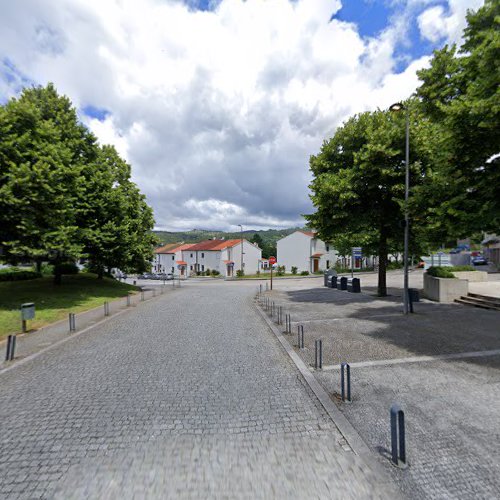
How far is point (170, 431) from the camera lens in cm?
433

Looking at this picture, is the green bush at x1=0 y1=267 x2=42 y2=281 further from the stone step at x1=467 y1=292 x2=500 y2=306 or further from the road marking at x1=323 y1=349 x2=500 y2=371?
the stone step at x1=467 y1=292 x2=500 y2=306

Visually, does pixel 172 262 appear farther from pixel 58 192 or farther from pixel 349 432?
pixel 349 432

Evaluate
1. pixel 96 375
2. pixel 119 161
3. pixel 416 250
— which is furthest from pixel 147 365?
pixel 119 161

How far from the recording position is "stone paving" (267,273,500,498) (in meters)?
3.39

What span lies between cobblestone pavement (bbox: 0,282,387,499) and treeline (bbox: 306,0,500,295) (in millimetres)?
7989

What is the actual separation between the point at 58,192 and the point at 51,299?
22.0ft

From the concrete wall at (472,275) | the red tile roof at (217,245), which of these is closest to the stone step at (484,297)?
the concrete wall at (472,275)

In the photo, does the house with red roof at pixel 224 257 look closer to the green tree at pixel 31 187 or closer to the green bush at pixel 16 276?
the green bush at pixel 16 276

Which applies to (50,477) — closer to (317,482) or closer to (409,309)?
(317,482)

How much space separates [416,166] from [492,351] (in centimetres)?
1099

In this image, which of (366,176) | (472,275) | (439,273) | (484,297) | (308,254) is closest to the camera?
(484,297)

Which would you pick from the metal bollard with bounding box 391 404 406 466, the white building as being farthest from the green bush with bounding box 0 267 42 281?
the white building

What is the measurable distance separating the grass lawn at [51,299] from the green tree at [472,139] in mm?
16762

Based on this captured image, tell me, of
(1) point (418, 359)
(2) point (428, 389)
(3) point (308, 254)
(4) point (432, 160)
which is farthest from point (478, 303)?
(3) point (308, 254)
